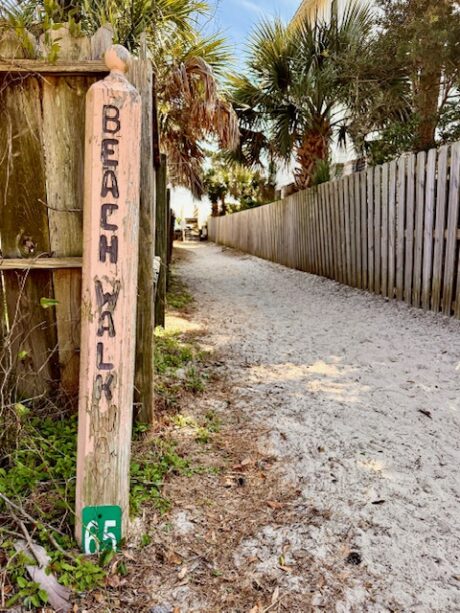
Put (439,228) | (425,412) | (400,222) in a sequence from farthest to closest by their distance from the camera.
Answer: (400,222), (439,228), (425,412)

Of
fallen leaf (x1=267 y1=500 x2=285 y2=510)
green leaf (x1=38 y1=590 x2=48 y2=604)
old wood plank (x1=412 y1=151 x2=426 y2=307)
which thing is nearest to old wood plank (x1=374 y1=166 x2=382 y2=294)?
old wood plank (x1=412 y1=151 x2=426 y2=307)

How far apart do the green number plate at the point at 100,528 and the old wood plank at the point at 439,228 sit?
4004mm

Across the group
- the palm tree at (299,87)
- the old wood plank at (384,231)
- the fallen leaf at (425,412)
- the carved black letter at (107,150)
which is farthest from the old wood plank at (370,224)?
the carved black letter at (107,150)

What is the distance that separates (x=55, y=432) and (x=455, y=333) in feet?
11.4

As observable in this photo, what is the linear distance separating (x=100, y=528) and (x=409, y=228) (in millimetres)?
4561

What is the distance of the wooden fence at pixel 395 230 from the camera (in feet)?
14.3

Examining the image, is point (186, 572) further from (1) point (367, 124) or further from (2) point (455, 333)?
(1) point (367, 124)

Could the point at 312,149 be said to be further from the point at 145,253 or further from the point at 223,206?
the point at 223,206

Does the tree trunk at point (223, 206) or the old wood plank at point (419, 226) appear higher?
the tree trunk at point (223, 206)

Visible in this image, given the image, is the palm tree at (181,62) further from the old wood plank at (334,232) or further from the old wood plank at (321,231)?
the old wood plank at (334,232)

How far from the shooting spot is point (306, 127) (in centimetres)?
926

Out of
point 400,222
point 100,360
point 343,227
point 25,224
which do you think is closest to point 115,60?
point 25,224

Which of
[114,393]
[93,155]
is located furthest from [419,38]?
[114,393]

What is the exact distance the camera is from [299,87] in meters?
8.73
